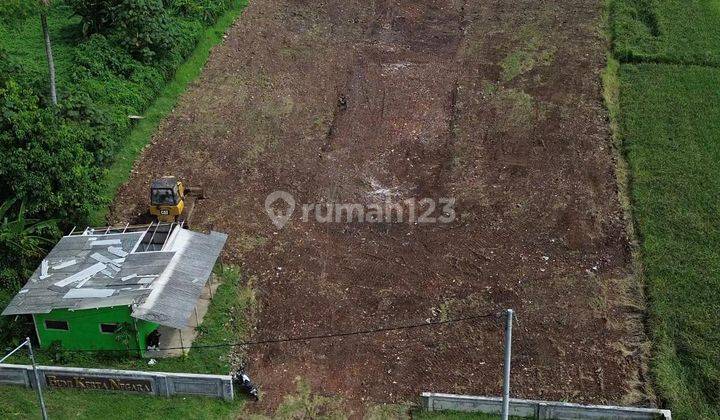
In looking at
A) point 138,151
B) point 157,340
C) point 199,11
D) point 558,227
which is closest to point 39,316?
point 157,340

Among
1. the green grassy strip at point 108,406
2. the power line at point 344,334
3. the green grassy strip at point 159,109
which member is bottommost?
the green grassy strip at point 108,406

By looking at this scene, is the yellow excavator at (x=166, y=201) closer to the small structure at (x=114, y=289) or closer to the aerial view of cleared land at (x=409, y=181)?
the aerial view of cleared land at (x=409, y=181)

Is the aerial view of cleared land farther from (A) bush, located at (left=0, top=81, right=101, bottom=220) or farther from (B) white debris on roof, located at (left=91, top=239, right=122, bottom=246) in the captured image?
(B) white debris on roof, located at (left=91, top=239, right=122, bottom=246)

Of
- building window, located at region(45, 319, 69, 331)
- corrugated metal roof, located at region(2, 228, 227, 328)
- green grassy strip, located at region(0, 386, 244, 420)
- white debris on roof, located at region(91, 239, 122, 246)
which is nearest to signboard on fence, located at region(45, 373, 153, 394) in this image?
green grassy strip, located at region(0, 386, 244, 420)

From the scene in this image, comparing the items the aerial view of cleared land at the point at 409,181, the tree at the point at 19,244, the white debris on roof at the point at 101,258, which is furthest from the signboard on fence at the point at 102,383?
the tree at the point at 19,244

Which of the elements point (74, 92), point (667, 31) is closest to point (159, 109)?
point (74, 92)
